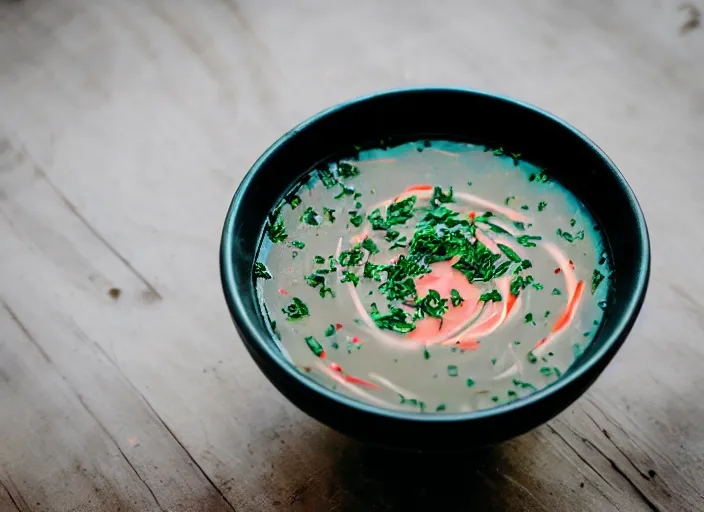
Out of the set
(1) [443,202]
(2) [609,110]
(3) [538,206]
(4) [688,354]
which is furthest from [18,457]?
(2) [609,110]

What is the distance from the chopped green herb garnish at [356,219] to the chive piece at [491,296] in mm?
216

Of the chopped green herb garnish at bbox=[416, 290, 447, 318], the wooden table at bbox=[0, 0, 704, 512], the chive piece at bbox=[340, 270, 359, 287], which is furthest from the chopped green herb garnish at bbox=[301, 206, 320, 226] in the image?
the wooden table at bbox=[0, 0, 704, 512]

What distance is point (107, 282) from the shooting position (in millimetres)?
1386

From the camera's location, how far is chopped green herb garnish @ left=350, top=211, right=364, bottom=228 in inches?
42.3

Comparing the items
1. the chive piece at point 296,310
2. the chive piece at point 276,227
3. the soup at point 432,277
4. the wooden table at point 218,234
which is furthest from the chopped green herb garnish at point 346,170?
the wooden table at point 218,234

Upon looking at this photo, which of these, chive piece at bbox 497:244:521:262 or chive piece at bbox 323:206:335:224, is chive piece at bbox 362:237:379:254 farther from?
chive piece at bbox 497:244:521:262

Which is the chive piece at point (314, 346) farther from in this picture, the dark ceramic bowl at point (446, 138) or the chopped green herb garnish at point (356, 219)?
the chopped green herb garnish at point (356, 219)

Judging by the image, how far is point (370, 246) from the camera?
1.05 m

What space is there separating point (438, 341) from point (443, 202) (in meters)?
0.25

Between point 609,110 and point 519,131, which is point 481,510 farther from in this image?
point 609,110

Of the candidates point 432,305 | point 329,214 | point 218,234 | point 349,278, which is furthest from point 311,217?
point 218,234

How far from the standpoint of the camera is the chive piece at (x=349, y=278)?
39.7 inches

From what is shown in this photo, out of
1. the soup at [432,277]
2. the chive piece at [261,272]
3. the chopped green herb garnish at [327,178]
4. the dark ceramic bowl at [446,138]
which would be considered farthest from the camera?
the chopped green herb garnish at [327,178]

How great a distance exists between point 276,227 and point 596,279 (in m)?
0.47
